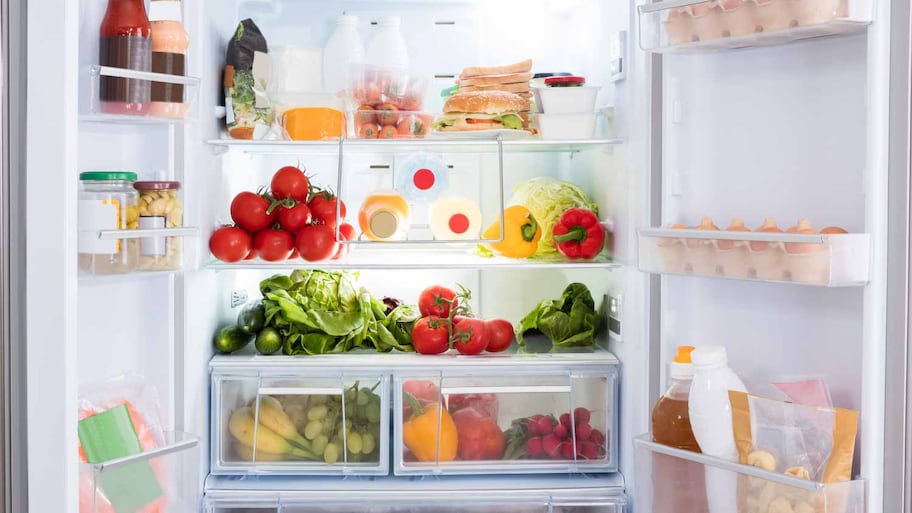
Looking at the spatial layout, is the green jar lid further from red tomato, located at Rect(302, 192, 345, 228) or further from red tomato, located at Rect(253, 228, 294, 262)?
red tomato, located at Rect(302, 192, 345, 228)

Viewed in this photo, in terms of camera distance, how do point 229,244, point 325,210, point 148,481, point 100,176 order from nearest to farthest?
1. point 100,176
2. point 148,481
3. point 229,244
4. point 325,210

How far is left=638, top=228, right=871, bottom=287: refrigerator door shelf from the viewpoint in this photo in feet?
4.67

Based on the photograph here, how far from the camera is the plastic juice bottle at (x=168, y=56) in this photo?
182 cm

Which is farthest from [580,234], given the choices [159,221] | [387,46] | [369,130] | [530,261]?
[159,221]

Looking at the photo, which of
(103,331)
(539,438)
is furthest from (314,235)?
(539,438)

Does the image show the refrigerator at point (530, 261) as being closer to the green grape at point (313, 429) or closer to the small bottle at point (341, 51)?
the green grape at point (313, 429)

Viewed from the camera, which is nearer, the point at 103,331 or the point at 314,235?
the point at 103,331

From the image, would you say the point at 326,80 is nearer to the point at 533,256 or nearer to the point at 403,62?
the point at 403,62

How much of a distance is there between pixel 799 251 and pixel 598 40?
117 centimetres

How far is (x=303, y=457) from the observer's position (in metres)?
2.31

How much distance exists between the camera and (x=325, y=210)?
237 cm

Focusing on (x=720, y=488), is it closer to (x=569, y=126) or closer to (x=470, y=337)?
(x=470, y=337)

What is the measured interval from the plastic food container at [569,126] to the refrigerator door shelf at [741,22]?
534 millimetres

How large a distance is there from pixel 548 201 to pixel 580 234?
163 millimetres
